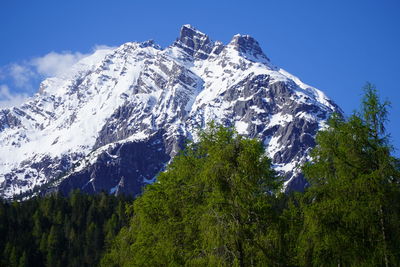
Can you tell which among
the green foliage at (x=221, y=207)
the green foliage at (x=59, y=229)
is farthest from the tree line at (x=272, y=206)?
the green foliage at (x=59, y=229)

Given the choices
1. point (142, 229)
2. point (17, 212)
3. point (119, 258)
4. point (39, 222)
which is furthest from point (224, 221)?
point (17, 212)

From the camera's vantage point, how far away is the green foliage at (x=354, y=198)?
21.3 metres

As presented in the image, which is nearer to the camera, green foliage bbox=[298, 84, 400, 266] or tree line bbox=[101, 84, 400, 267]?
tree line bbox=[101, 84, 400, 267]

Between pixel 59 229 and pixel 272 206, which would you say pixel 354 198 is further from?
pixel 59 229

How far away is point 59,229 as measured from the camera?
132375 millimetres

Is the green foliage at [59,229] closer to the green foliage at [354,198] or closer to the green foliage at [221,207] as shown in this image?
the green foliage at [221,207]

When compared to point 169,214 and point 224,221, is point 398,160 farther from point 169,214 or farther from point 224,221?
point 169,214

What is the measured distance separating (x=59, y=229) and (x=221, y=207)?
399 ft

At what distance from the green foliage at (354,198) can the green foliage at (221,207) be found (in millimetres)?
2450

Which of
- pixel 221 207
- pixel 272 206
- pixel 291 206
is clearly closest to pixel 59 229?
pixel 291 206

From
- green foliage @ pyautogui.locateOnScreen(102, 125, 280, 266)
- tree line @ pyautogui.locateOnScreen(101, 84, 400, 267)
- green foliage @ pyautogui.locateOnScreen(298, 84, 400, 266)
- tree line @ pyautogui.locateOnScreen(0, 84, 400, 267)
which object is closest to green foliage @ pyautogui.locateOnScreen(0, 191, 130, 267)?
tree line @ pyautogui.locateOnScreen(0, 84, 400, 267)

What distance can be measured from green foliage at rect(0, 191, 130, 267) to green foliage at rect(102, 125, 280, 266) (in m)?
77.4

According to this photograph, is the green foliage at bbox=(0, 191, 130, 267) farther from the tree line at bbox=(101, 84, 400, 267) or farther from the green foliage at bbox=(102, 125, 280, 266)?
the tree line at bbox=(101, 84, 400, 267)

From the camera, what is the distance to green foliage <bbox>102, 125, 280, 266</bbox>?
62.2 feet
